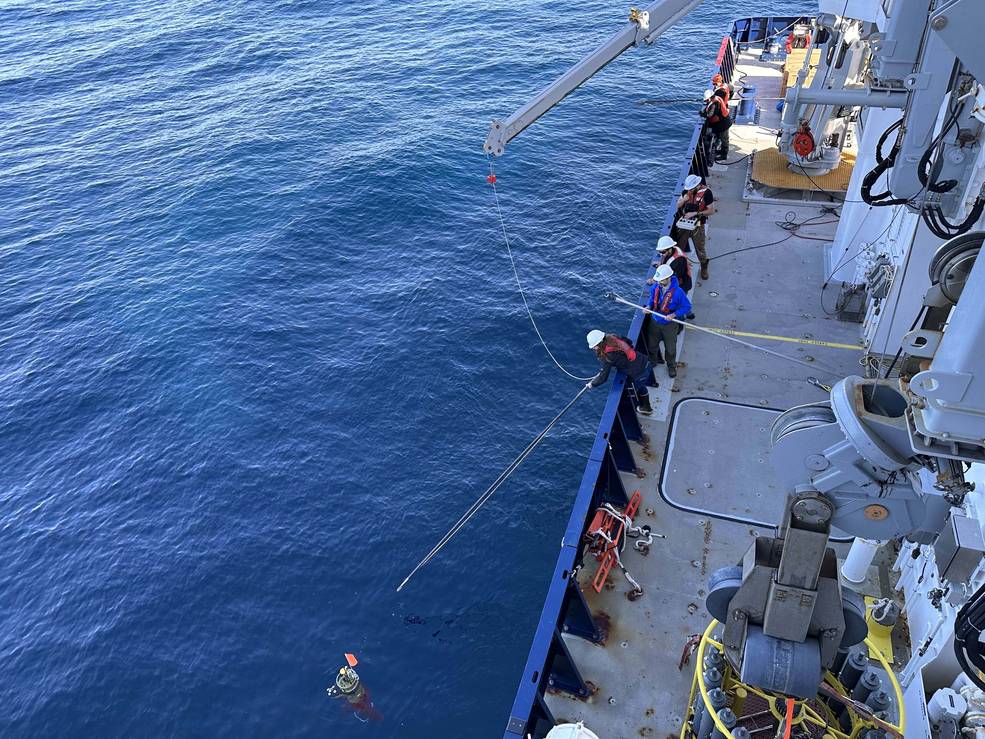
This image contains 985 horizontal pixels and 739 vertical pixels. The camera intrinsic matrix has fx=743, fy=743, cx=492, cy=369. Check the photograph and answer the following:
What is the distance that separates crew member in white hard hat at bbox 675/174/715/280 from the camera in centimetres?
1482

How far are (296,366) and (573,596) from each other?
49.6 feet

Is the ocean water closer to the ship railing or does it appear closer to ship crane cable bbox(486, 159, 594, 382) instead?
ship crane cable bbox(486, 159, 594, 382)

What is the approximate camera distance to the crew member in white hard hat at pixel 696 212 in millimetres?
14820

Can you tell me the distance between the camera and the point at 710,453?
11625 millimetres

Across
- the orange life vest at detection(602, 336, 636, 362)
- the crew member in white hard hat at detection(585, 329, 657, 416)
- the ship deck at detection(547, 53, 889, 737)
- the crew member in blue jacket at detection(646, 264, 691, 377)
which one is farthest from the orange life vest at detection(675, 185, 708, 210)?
the orange life vest at detection(602, 336, 636, 362)

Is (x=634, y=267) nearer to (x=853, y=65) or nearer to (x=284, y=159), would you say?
(x=853, y=65)

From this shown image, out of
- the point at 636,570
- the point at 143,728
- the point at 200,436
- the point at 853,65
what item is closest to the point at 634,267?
the point at 853,65

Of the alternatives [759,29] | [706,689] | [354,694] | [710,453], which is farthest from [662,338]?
[759,29]

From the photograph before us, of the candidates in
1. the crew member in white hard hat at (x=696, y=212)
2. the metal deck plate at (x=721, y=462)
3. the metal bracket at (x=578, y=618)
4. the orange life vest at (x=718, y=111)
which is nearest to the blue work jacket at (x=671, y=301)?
the metal deck plate at (x=721, y=462)

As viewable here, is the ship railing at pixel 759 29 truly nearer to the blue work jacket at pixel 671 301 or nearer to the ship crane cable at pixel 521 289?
the ship crane cable at pixel 521 289

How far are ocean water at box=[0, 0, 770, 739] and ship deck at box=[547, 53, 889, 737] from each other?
5551 millimetres

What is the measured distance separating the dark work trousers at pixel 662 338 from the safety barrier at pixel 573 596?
558 mm

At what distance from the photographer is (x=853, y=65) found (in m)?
15.8

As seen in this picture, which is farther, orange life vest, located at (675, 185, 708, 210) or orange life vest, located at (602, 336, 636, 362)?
orange life vest, located at (675, 185, 708, 210)
